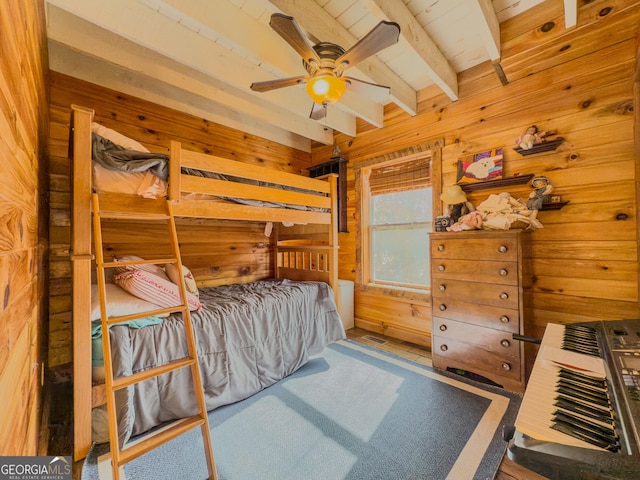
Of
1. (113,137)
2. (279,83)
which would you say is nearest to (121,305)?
(113,137)

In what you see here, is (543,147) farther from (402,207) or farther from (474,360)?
(474,360)

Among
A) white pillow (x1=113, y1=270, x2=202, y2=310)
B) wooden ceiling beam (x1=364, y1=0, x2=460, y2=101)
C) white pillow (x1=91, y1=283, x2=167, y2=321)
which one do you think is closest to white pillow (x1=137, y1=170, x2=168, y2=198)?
white pillow (x1=113, y1=270, x2=202, y2=310)

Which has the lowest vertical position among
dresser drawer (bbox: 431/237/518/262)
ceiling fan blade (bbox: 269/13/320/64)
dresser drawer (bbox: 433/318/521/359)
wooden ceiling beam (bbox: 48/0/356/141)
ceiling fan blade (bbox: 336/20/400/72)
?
dresser drawer (bbox: 433/318/521/359)

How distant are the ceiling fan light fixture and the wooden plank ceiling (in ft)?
1.03

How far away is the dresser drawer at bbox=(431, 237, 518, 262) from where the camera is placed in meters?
1.93

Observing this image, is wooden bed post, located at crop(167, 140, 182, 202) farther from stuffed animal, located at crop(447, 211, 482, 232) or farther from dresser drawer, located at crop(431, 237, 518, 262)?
stuffed animal, located at crop(447, 211, 482, 232)

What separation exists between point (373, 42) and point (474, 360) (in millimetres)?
2317

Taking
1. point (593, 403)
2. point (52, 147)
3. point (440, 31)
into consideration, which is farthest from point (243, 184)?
point (593, 403)

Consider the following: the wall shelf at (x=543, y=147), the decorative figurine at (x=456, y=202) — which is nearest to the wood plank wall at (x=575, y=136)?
the wall shelf at (x=543, y=147)

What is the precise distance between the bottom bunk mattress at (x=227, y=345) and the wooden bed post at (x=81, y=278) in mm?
150

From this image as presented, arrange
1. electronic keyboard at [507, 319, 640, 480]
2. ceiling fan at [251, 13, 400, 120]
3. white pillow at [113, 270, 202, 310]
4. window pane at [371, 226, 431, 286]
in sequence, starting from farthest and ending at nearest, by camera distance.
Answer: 1. window pane at [371, 226, 431, 286]
2. white pillow at [113, 270, 202, 310]
3. ceiling fan at [251, 13, 400, 120]
4. electronic keyboard at [507, 319, 640, 480]

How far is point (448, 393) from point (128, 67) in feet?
11.7

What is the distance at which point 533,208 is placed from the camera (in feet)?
6.73

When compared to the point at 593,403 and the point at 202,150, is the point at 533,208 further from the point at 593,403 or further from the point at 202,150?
the point at 202,150
